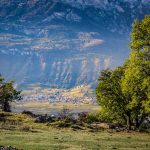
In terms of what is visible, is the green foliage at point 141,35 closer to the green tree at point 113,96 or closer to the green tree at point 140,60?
the green tree at point 140,60

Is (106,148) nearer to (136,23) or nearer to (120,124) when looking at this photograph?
(136,23)

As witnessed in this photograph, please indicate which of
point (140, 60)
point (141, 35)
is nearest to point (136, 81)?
point (140, 60)

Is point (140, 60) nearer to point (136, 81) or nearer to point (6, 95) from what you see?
point (136, 81)

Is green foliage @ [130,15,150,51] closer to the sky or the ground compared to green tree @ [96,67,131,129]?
closer to the sky

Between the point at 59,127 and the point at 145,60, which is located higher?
the point at 145,60

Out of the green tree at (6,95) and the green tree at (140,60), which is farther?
the green tree at (6,95)

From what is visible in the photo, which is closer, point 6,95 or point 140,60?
point 140,60

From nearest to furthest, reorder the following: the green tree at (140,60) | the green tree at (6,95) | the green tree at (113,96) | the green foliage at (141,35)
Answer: the green tree at (140,60) < the green foliage at (141,35) < the green tree at (113,96) < the green tree at (6,95)

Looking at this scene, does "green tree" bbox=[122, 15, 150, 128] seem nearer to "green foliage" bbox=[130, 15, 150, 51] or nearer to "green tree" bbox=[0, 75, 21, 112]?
"green foliage" bbox=[130, 15, 150, 51]

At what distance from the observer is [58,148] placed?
138 feet

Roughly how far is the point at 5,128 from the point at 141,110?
27247 mm

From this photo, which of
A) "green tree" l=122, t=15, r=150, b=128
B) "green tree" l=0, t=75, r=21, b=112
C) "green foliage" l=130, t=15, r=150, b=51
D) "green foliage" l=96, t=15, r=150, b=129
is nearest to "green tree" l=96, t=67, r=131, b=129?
"green foliage" l=96, t=15, r=150, b=129

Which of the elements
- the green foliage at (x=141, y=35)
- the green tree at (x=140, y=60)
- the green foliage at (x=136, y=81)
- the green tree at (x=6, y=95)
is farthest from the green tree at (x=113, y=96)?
the green tree at (x=6, y=95)

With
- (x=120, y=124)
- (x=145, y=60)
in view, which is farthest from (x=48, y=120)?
(x=145, y=60)
